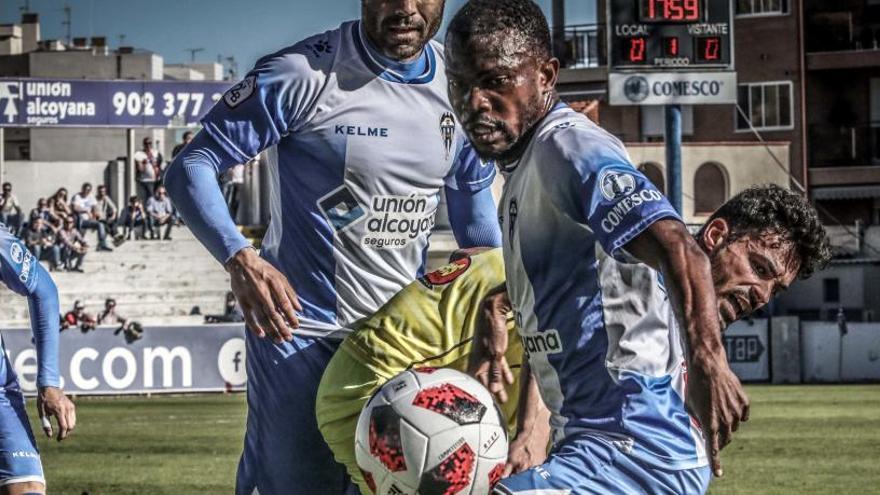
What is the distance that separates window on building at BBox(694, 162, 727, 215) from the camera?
5031 cm

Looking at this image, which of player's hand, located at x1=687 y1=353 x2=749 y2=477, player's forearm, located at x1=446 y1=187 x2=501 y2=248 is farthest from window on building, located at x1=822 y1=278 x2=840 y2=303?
player's hand, located at x1=687 y1=353 x2=749 y2=477

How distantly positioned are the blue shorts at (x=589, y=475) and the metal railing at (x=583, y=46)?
4834 centimetres

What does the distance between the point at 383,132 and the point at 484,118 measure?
61.9 inches

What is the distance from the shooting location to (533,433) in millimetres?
5258

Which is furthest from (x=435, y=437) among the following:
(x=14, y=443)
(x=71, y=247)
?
(x=71, y=247)

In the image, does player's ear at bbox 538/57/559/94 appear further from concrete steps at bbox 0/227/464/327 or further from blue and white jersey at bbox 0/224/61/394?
concrete steps at bbox 0/227/464/327

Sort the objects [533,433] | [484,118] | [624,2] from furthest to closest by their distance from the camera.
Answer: [624,2] → [533,433] → [484,118]

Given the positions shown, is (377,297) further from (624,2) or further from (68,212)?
(68,212)

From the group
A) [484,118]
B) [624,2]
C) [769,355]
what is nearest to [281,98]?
[484,118]

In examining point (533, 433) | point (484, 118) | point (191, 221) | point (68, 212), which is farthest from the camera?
point (68, 212)

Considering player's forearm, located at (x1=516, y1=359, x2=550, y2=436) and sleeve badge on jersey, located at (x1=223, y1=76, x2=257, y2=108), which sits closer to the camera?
player's forearm, located at (x1=516, y1=359, x2=550, y2=436)

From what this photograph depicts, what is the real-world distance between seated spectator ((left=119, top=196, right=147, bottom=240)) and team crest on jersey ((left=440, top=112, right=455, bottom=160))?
33456mm

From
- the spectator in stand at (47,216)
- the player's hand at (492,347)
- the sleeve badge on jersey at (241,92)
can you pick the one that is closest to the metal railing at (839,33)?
the spectator in stand at (47,216)

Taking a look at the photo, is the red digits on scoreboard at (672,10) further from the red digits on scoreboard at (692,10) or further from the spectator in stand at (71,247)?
the spectator in stand at (71,247)
